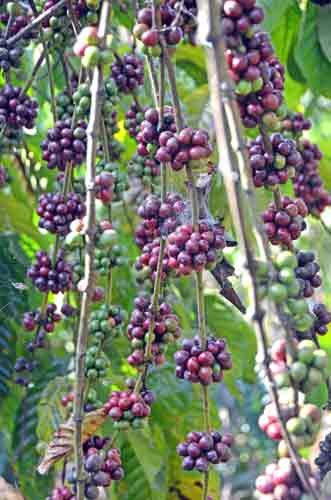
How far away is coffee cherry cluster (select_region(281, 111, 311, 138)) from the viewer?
2072 millimetres

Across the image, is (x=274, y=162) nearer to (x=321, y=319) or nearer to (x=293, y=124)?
(x=321, y=319)

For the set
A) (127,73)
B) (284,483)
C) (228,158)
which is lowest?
(284,483)

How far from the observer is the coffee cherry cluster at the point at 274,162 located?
133 cm

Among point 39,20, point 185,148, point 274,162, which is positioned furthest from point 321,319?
point 39,20

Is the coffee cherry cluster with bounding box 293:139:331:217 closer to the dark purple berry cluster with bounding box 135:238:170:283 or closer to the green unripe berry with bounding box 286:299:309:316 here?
the dark purple berry cluster with bounding box 135:238:170:283

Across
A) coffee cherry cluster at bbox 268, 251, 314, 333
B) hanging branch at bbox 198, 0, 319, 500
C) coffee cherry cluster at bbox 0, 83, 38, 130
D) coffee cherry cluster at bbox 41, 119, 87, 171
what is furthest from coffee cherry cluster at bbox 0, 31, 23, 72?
coffee cherry cluster at bbox 268, 251, 314, 333

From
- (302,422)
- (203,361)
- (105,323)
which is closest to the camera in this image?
(302,422)

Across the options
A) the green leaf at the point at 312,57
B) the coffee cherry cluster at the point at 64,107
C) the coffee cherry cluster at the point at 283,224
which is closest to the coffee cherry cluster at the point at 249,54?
the coffee cherry cluster at the point at 283,224

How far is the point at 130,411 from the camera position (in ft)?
4.91

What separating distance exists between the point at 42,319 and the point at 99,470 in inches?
23.3

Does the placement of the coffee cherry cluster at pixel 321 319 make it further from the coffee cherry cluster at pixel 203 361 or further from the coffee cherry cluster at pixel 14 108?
the coffee cherry cluster at pixel 14 108

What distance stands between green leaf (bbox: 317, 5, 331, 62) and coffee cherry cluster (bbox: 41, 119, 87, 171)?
0.67 metres

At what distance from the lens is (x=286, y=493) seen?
996 mm

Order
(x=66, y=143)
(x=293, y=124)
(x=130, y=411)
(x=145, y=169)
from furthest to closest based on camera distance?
1. (x=293, y=124)
2. (x=145, y=169)
3. (x=66, y=143)
4. (x=130, y=411)
